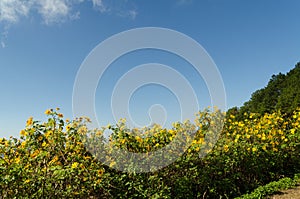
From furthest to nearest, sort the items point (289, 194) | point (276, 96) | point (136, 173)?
1. point (276, 96)
2. point (289, 194)
3. point (136, 173)

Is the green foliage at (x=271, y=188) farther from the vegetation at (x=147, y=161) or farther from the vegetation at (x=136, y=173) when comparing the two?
the vegetation at (x=136, y=173)

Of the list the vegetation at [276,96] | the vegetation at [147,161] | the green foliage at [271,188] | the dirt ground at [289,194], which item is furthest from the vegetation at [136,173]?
the vegetation at [276,96]

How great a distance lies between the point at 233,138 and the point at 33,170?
4823 mm

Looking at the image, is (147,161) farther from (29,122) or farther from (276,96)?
(276,96)

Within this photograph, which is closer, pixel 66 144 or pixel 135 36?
pixel 66 144

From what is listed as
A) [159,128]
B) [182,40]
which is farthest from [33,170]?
[182,40]

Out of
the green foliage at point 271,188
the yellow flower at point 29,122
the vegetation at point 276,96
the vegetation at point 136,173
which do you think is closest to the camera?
the vegetation at point 136,173

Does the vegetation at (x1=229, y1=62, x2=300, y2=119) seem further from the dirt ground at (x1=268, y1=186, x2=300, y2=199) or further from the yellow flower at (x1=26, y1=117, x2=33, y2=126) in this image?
the yellow flower at (x1=26, y1=117, x2=33, y2=126)

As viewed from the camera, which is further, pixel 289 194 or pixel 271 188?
pixel 271 188

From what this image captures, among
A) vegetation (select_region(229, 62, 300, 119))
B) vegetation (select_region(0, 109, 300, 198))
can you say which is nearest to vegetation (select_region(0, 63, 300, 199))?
vegetation (select_region(0, 109, 300, 198))

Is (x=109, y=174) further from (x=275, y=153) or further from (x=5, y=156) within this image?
(x=275, y=153)

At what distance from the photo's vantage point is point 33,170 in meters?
3.33

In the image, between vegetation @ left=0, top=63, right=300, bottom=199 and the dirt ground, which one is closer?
vegetation @ left=0, top=63, right=300, bottom=199

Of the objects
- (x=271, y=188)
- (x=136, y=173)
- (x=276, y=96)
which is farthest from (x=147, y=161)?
(x=276, y=96)
